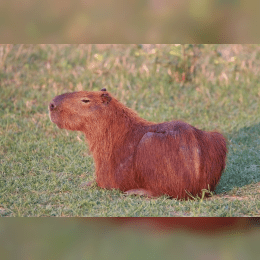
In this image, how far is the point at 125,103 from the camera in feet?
20.3

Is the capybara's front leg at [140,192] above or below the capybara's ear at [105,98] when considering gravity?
below

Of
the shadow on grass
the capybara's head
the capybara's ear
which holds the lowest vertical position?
the shadow on grass

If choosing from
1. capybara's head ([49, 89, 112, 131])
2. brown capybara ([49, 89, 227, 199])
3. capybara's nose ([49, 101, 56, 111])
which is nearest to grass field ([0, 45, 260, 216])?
brown capybara ([49, 89, 227, 199])

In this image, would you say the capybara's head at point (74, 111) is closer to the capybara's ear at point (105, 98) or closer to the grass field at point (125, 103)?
the capybara's ear at point (105, 98)

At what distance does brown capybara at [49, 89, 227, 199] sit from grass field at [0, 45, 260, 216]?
13 centimetres

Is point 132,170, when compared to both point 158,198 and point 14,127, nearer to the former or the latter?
point 158,198

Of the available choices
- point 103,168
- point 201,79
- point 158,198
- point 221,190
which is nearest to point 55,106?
point 103,168

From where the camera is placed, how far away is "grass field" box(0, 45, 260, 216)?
3.31 m

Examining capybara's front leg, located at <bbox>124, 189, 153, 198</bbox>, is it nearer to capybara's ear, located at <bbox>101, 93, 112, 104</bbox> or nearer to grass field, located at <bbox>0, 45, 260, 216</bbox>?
grass field, located at <bbox>0, 45, 260, 216</bbox>

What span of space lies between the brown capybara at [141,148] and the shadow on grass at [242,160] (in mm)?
466

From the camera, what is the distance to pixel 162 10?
1109 millimetres

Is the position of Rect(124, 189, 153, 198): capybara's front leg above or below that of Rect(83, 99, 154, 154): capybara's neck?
below

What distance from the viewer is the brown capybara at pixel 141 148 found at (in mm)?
3348

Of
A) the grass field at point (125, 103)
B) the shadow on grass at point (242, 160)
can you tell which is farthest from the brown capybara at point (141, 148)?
the shadow on grass at point (242, 160)
